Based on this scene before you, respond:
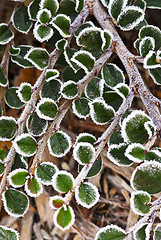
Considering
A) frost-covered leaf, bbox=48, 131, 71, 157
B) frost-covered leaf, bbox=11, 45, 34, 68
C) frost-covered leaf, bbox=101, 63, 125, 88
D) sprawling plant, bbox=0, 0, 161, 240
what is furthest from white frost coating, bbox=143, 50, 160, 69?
frost-covered leaf, bbox=11, 45, 34, 68

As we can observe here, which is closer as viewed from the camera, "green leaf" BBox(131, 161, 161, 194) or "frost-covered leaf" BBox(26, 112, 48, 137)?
"green leaf" BBox(131, 161, 161, 194)

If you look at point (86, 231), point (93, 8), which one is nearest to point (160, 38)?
point (93, 8)

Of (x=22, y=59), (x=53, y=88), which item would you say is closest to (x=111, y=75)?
(x=53, y=88)

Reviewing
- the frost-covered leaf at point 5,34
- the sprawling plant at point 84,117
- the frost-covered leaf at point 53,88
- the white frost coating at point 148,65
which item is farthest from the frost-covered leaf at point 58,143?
the frost-covered leaf at point 5,34

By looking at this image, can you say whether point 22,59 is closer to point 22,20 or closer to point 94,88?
point 22,20

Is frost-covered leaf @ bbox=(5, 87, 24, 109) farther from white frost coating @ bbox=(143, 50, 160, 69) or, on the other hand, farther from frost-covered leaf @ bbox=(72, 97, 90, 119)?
white frost coating @ bbox=(143, 50, 160, 69)

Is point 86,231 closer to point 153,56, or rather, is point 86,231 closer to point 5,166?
point 5,166
